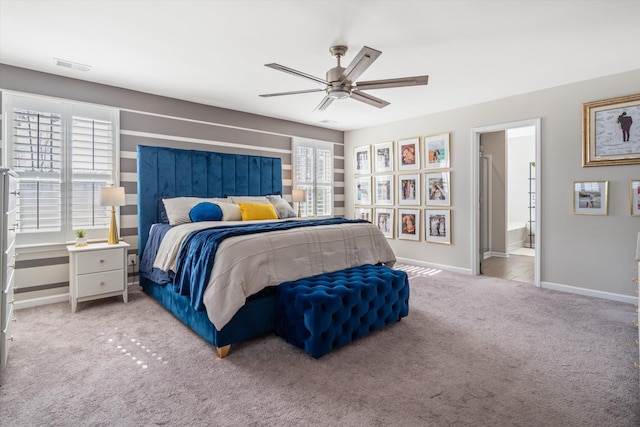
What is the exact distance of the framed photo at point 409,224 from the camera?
554 centimetres

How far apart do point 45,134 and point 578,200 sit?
6090 millimetres

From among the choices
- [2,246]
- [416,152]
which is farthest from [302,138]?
[2,246]

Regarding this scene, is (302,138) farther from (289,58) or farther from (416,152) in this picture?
(289,58)

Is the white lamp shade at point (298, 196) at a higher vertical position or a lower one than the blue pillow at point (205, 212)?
higher

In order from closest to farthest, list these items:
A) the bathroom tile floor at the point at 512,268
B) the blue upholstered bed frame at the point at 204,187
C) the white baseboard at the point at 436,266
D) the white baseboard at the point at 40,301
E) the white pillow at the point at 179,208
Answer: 1. the blue upholstered bed frame at the point at 204,187
2. the white baseboard at the point at 40,301
3. the white pillow at the point at 179,208
4. the bathroom tile floor at the point at 512,268
5. the white baseboard at the point at 436,266

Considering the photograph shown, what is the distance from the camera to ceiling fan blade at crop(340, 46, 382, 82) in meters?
2.30

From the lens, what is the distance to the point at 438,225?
5.26 m

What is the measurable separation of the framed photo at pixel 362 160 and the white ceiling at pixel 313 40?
6.83ft

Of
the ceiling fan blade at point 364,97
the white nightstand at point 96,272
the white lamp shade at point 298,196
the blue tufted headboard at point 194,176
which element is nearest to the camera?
the ceiling fan blade at point 364,97

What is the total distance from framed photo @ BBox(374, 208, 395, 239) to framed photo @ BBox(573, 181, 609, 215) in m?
2.64

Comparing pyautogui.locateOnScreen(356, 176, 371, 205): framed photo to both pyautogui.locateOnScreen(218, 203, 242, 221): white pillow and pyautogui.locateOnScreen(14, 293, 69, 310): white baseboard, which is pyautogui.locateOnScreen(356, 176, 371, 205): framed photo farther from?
pyautogui.locateOnScreen(14, 293, 69, 310): white baseboard

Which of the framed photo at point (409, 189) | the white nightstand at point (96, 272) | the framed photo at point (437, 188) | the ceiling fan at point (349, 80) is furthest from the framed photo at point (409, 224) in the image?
the white nightstand at point (96, 272)

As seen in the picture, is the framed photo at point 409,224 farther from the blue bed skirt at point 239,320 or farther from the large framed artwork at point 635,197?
the blue bed skirt at point 239,320

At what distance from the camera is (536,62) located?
11.0ft
